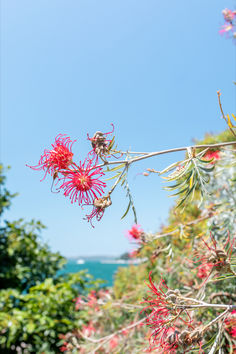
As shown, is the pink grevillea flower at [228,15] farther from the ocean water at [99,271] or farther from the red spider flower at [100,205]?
the ocean water at [99,271]

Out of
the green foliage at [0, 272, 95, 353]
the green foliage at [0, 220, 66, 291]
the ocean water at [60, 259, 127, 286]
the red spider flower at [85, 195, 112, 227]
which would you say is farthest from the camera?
the ocean water at [60, 259, 127, 286]

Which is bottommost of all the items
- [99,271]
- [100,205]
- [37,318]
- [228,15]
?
[99,271]

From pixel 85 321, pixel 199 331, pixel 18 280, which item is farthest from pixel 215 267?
pixel 18 280

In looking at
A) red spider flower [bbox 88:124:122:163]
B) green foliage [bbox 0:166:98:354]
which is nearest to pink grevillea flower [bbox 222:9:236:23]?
red spider flower [bbox 88:124:122:163]

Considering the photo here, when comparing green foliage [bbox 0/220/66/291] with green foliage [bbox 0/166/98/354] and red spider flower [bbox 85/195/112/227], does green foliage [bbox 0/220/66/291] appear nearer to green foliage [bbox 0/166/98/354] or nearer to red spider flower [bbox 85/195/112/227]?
green foliage [bbox 0/166/98/354]

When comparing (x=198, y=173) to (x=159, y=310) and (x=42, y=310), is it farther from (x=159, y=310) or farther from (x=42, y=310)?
(x=42, y=310)

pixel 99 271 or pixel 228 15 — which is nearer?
pixel 228 15

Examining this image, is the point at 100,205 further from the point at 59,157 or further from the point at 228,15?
the point at 228,15

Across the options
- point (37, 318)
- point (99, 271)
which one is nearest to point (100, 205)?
point (37, 318)

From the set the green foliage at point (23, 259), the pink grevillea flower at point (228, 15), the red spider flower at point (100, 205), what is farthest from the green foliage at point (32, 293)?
the pink grevillea flower at point (228, 15)

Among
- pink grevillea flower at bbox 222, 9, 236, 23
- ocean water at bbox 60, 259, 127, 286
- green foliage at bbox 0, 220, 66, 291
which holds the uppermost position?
pink grevillea flower at bbox 222, 9, 236, 23

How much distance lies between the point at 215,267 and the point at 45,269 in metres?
3.43

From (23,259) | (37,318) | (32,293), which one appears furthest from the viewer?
(23,259)

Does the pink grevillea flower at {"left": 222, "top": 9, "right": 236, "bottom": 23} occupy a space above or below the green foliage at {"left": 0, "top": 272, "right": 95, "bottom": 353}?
above
